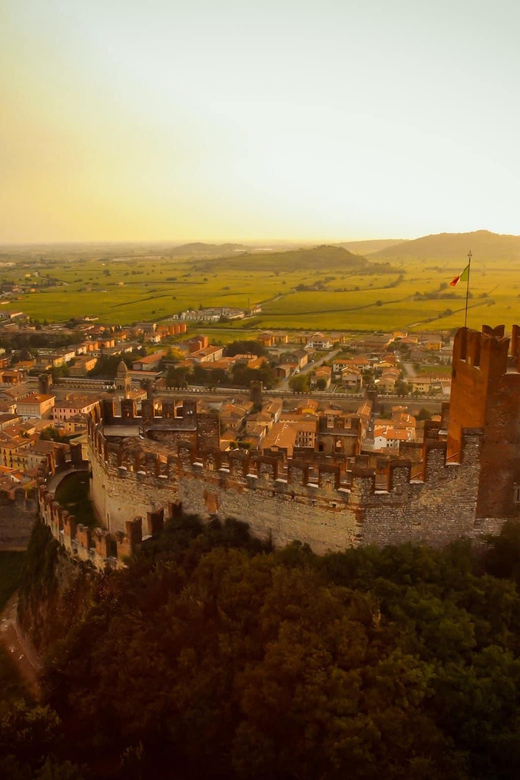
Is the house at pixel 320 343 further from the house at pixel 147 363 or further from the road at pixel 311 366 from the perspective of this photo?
the house at pixel 147 363

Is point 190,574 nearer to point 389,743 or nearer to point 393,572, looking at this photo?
point 393,572

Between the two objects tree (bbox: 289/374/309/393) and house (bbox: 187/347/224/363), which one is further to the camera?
house (bbox: 187/347/224/363)

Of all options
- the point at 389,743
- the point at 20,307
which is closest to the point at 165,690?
the point at 389,743

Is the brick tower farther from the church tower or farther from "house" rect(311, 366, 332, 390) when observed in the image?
"house" rect(311, 366, 332, 390)

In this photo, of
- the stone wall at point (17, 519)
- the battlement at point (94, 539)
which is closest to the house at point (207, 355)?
the stone wall at point (17, 519)

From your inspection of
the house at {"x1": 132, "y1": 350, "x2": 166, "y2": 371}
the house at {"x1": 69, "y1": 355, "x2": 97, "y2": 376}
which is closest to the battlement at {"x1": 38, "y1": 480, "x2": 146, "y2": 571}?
the house at {"x1": 132, "y1": 350, "x2": 166, "y2": 371}

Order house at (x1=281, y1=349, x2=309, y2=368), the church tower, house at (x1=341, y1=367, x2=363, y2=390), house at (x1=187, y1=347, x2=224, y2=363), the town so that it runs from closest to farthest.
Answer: the town < the church tower < house at (x1=341, y1=367, x2=363, y2=390) < house at (x1=187, y1=347, x2=224, y2=363) < house at (x1=281, y1=349, x2=309, y2=368)
